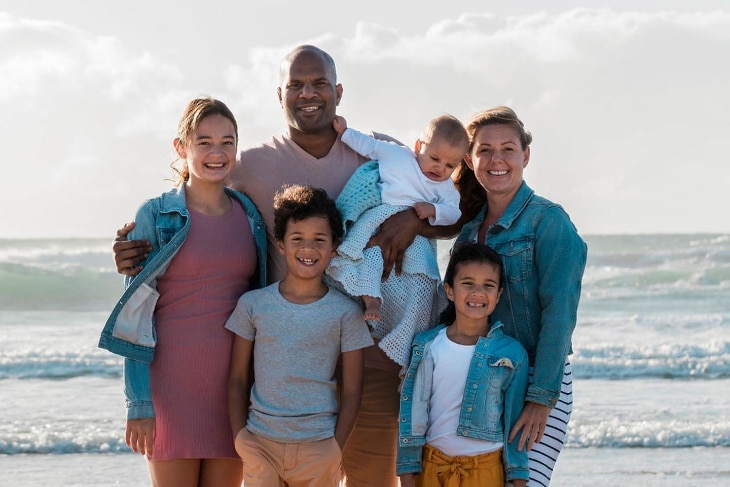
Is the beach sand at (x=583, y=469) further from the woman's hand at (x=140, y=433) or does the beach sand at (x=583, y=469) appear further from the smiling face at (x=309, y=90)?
the smiling face at (x=309, y=90)

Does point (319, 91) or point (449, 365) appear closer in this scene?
point (449, 365)

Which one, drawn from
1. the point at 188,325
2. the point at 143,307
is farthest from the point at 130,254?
the point at 188,325

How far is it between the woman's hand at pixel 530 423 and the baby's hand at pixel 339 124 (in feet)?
4.70

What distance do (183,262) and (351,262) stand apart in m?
0.66

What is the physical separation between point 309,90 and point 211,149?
23.1 inches

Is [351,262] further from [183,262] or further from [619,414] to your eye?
[619,414]

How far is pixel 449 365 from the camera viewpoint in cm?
389

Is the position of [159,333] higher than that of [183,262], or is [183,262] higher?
[183,262]

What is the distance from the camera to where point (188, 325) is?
3953 mm

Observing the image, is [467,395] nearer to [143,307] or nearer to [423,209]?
[423,209]

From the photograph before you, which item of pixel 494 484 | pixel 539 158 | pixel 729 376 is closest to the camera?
pixel 494 484

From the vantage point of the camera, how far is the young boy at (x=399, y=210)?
404 centimetres

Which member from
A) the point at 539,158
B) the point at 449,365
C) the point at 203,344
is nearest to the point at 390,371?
the point at 449,365

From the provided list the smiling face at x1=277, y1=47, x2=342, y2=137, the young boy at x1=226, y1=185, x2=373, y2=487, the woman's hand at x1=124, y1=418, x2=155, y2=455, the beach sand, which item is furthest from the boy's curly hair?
the beach sand
